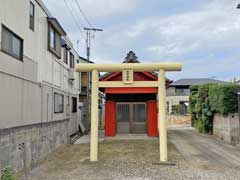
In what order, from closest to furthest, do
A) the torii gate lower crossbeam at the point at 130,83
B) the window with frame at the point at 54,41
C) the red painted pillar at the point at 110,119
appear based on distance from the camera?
the torii gate lower crossbeam at the point at 130,83
the window with frame at the point at 54,41
the red painted pillar at the point at 110,119

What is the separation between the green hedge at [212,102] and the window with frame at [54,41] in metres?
8.83

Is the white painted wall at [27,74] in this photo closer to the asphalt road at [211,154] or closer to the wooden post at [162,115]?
the wooden post at [162,115]

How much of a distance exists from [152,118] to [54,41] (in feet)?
25.0

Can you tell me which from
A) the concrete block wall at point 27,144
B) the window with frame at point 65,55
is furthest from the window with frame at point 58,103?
the window with frame at point 65,55

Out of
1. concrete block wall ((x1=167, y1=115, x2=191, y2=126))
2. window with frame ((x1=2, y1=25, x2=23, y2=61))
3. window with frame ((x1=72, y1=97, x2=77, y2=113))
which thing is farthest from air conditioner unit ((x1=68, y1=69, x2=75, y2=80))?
concrete block wall ((x1=167, y1=115, x2=191, y2=126))

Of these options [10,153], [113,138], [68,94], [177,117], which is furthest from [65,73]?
[177,117]

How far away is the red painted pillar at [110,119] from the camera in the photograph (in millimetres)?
19203

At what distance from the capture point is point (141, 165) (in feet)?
34.2

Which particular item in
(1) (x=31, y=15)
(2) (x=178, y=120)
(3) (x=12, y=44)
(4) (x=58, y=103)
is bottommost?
(2) (x=178, y=120)

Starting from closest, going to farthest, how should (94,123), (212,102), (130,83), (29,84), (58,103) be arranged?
(29,84), (94,123), (130,83), (58,103), (212,102)

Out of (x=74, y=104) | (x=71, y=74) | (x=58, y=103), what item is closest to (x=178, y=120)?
(x=74, y=104)

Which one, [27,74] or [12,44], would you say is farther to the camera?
[27,74]

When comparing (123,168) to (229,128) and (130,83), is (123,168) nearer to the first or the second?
(130,83)

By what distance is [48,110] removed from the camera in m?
13.8
